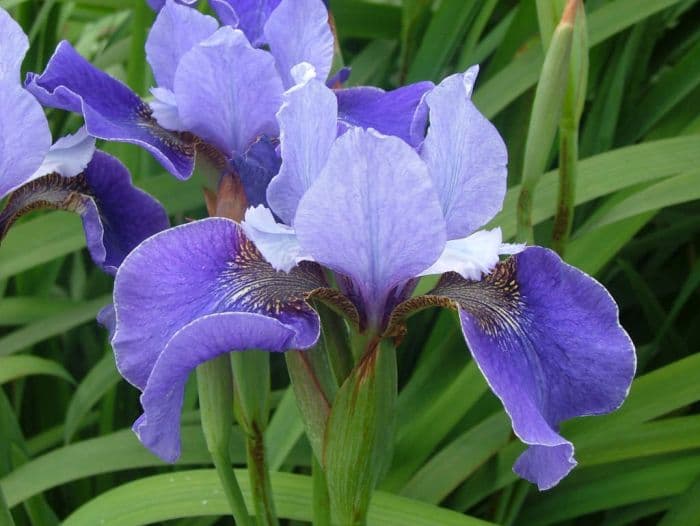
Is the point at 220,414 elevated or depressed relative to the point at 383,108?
depressed

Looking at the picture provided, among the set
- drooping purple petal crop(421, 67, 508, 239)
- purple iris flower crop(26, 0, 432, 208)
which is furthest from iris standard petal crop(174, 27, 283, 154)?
drooping purple petal crop(421, 67, 508, 239)

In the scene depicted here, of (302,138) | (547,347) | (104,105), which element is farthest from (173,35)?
(547,347)

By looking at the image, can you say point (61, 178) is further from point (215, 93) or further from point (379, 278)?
point (379, 278)

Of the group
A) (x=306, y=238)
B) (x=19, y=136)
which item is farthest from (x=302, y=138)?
(x=19, y=136)

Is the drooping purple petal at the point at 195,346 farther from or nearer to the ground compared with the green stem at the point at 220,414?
farther from the ground

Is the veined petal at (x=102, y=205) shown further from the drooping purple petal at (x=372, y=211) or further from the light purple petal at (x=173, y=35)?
the drooping purple petal at (x=372, y=211)

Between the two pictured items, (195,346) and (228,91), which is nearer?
(195,346)

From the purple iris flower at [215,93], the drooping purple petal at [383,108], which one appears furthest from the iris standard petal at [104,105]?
the drooping purple petal at [383,108]
